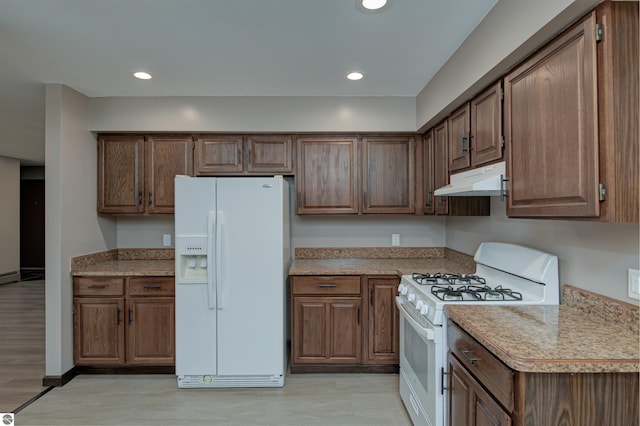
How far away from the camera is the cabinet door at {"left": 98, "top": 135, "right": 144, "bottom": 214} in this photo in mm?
3344

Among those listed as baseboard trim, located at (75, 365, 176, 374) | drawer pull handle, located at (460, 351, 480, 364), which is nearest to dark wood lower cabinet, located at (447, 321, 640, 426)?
drawer pull handle, located at (460, 351, 480, 364)

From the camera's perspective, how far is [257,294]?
110 inches

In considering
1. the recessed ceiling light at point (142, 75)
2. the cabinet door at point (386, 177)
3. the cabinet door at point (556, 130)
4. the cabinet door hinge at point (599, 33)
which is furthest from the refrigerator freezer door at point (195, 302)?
the cabinet door hinge at point (599, 33)

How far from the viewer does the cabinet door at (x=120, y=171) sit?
3.34 meters

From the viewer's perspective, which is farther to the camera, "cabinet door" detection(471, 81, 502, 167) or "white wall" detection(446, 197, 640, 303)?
"cabinet door" detection(471, 81, 502, 167)

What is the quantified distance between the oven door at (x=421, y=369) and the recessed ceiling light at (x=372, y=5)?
1.67 m

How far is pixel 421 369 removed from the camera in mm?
2064

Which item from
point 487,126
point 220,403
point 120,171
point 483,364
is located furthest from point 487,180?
point 120,171

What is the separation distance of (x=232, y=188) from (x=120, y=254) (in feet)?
5.79

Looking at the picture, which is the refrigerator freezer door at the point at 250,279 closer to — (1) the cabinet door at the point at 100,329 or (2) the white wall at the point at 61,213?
(1) the cabinet door at the point at 100,329

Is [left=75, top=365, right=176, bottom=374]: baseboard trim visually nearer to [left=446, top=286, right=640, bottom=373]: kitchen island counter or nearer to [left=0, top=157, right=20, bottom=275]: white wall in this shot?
[left=446, top=286, right=640, bottom=373]: kitchen island counter

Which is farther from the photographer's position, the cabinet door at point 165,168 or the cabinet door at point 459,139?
the cabinet door at point 165,168

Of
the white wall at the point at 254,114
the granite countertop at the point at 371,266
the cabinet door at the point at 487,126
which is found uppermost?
the white wall at the point at 254,114

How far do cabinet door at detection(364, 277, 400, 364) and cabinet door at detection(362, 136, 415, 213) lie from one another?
2.36ft
